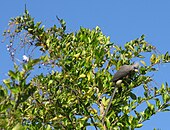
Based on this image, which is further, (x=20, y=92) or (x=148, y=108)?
(x=148, y=108)

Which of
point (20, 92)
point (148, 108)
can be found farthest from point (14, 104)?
point (148, 108)

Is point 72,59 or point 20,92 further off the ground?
point 72,59

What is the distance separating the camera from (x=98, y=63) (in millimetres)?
6172

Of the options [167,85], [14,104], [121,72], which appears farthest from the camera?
[167,85]

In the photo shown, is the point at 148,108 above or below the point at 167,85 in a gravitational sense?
below

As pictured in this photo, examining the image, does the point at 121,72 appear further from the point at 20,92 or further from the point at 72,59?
the point at 20,92

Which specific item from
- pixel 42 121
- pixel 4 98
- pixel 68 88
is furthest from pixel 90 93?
pixel 4 98

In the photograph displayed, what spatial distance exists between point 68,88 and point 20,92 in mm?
3319

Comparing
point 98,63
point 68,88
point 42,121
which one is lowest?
point 42,121

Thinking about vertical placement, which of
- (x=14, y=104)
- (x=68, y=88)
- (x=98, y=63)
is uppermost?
(x=98, y=63)

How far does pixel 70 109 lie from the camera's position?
228 inches

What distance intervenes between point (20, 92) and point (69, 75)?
3.33 m

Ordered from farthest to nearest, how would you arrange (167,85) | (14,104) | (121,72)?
(167,85), (121,72), (14,104)

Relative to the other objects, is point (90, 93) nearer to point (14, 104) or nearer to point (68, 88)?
point (68, 88)
